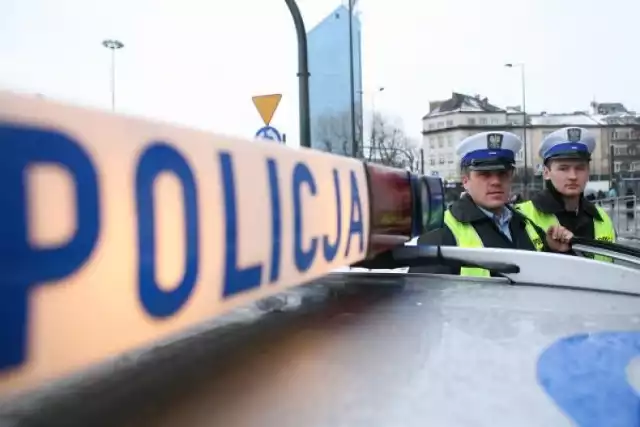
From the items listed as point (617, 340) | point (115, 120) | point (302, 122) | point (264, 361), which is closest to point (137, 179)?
point (115, 120)

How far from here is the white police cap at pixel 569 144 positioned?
11.7 feet

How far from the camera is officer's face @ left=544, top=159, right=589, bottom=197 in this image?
141 inches

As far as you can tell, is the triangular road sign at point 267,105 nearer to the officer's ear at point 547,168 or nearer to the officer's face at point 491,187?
the officer's ear at point 547,168

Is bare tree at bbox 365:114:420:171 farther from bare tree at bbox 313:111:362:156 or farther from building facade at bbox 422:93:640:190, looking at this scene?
building facade at bbox 422:93:640:190

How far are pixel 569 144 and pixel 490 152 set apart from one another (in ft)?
3.00

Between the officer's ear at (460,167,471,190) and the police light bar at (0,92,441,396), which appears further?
the officer's ear at (460,167,471,190)

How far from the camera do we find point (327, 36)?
685cm

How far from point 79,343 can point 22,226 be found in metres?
0.14

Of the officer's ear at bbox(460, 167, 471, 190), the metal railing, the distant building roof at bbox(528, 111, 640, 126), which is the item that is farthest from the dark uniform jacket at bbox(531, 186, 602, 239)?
the distant building roof at bbox(528, 111, 640, 126)

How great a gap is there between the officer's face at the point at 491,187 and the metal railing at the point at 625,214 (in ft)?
40.4

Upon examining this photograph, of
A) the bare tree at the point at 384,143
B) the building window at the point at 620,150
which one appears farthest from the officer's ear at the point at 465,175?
the building window at the point at 620,150

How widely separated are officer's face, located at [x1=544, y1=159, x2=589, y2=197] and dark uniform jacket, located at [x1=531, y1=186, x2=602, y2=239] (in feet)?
0.24

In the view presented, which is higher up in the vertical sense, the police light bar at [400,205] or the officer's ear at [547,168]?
the officer's ear at [547,168]

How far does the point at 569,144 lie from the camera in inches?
142
